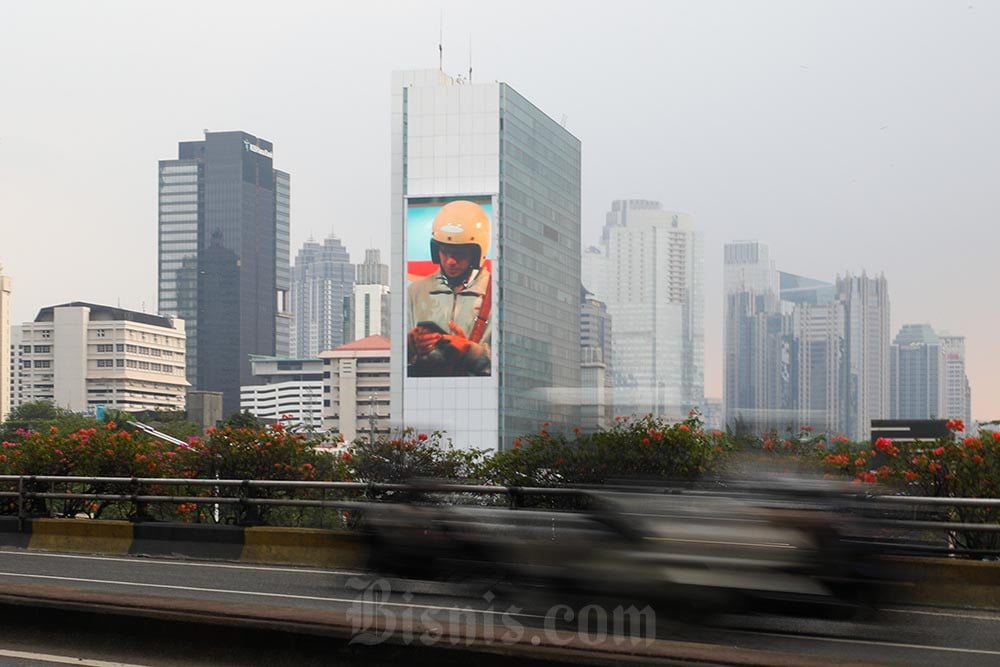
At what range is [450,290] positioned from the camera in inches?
6102

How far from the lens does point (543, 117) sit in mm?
165875

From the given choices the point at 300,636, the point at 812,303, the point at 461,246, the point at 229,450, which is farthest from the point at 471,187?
the point at 300,636

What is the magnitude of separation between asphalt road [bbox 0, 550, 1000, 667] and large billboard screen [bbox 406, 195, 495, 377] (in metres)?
141

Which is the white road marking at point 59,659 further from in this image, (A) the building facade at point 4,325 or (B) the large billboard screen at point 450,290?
(A) the building facade at point 4,325

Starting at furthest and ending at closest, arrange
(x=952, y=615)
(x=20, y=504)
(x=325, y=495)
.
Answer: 1. (x=20, y=504)
2. (x=325, y=495)
3. (x=952, y=615)

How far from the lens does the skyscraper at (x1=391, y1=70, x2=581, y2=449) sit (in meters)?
150

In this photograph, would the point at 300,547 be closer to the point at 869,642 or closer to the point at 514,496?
the point at 514,496

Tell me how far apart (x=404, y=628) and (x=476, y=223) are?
149468 millimetres

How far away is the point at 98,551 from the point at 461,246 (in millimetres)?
141266

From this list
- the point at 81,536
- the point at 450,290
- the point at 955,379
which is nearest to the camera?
the point at 81,536

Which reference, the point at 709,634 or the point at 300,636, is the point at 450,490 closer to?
the point at 709,634

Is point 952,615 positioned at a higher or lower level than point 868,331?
lower

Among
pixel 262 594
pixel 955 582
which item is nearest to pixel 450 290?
pixel 262 594

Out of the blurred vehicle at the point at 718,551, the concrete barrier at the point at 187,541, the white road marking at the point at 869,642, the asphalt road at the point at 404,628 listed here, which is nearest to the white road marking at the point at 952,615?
the asphalt road at the point at 404,628
